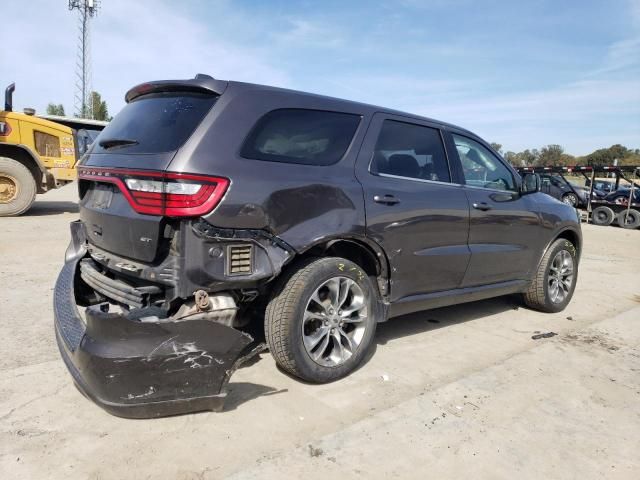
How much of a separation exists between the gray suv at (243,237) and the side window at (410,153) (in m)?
0.01

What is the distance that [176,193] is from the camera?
2.54 m

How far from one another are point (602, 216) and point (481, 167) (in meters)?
14.6

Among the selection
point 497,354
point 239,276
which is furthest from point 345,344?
point 497,354

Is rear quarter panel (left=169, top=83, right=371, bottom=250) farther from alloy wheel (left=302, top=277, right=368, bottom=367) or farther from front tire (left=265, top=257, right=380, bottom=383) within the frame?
alloy wheel (left=302, top=277, right=368, bottom=367)

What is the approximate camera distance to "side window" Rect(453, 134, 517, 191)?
4.21 metres

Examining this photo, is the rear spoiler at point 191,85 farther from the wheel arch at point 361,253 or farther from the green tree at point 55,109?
the green tree at point 55,109

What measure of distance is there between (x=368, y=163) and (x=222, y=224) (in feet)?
4.02

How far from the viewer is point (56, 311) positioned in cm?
302

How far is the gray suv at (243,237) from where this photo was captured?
245 cm

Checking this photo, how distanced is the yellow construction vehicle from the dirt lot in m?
6.56

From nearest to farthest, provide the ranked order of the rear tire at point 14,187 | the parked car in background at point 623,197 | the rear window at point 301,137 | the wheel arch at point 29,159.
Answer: the rear window at point 301,137 → the rear tire at point 14,187 → the wheel arch at point 29,159 → the parked car in background at point 623,197

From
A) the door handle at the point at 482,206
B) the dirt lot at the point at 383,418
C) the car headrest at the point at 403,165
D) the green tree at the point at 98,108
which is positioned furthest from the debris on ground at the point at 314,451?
the green tree at the point at 98,108

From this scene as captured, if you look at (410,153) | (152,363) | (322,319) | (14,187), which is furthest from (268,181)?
(14,187)

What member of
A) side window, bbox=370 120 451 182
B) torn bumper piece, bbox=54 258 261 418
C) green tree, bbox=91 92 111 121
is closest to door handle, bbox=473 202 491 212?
side window, bbox=370 120 451 182
